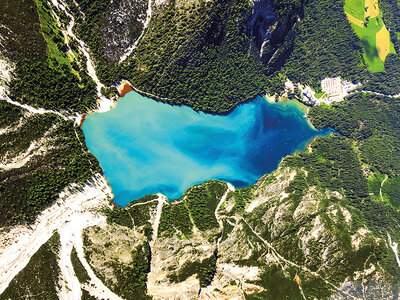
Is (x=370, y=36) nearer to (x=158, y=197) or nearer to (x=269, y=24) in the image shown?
(x=269, y=24)

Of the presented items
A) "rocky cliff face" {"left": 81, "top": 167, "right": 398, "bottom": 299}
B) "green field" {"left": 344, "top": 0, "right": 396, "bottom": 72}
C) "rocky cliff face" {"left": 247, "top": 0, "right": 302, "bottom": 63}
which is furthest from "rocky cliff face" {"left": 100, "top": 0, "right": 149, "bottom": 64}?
"green field" {"left": 344, "top": 0, "right": 396, "bottom": 72}

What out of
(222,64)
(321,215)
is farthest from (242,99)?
(321,215)

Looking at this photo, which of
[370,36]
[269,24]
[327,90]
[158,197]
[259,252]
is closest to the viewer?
[259,252]

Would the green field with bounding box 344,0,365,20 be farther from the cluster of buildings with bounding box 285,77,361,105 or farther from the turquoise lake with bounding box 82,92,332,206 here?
the turquoise lake with bounding box 82,92,332,206

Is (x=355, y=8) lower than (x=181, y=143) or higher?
higher

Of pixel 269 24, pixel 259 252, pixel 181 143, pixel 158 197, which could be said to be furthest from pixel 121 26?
pixel 259 252

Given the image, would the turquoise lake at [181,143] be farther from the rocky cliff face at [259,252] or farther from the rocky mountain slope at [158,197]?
the rocky cliff face at [259,252]

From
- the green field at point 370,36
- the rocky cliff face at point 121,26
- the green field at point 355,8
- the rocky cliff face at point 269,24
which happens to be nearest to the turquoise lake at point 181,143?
the rocky cliff face at point 121,26
